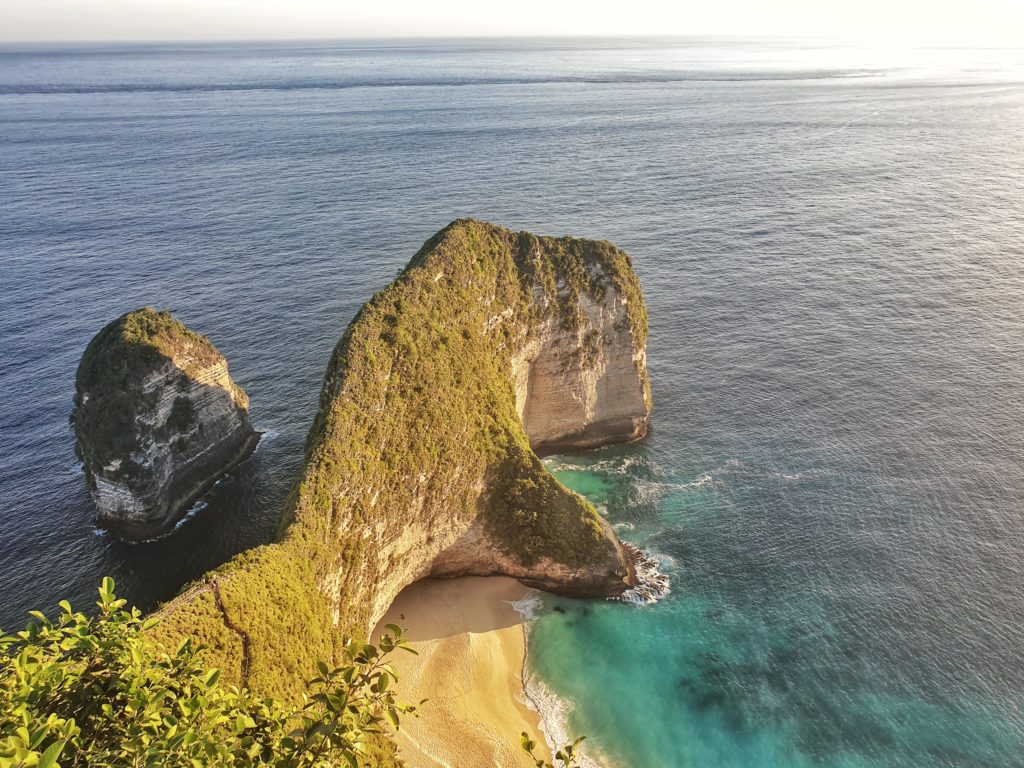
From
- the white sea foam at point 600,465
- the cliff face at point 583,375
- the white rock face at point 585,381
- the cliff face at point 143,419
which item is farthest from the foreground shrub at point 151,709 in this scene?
the white sea foam at point 600,465

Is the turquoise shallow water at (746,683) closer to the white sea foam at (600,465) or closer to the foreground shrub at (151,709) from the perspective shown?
the white sea foam at (600,465)

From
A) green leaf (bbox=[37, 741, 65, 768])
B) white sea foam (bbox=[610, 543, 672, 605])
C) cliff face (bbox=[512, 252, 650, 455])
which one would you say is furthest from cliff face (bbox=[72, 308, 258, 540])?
green leaf (bbox=[37, 741, 65, 768])

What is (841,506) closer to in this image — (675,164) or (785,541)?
(785,541)

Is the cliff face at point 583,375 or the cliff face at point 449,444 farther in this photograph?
the cliff face at point 583,375

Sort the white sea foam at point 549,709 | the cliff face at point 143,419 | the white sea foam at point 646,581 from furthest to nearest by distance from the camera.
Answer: the cliff face at point 143,419, the white sea foam at point 646,581, the white sea foam at point 549,709

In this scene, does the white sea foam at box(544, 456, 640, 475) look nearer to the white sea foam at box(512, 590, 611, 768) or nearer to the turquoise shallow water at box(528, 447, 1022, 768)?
the turquoise shallow water at box(528, 447, 1022, 768)

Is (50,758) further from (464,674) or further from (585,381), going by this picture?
(585,381)
